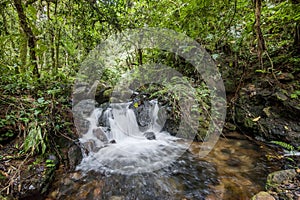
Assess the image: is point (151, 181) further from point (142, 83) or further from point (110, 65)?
point (110, 65)

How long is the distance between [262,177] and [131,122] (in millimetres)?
3117

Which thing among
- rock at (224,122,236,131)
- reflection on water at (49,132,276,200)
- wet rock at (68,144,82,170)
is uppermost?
rock at (224,122,236,131)

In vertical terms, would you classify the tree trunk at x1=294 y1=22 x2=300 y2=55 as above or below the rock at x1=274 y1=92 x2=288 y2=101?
above

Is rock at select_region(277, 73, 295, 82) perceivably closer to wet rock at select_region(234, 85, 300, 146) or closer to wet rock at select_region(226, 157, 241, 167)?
wet rock at select_region(234, 85, 300, 146)

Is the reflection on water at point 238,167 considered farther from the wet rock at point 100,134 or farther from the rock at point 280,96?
the wet rock at point 100,134

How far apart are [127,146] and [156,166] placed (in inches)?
42.1

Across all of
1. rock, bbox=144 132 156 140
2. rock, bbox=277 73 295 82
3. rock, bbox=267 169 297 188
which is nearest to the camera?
rock, bbox=267 169 297 188

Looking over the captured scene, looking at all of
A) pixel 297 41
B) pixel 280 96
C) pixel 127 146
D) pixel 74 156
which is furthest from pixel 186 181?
pixel 297 41

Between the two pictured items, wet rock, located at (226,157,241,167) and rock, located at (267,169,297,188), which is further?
wet rock, located at (226,157,241,167)

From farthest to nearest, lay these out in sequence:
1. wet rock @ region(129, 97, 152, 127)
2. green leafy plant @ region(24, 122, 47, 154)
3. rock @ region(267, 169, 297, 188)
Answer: wet rock @ region(129, 97, 152, 127) < green leafy plant @ region(24, 122, 47, 154) < rock @ region(267, 169, 297, 188)

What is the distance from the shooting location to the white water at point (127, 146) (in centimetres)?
289

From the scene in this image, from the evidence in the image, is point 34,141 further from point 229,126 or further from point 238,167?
point 229,126

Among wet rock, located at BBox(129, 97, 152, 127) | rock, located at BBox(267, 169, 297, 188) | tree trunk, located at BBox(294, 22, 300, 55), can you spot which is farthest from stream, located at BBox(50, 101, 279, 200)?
tree trunk, located at BBox(294, 22, 300, 55)

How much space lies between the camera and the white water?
9.48 ft
